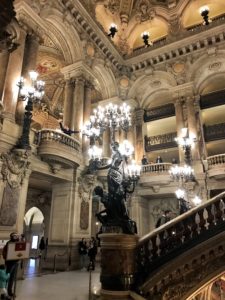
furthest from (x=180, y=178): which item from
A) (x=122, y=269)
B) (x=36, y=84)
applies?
(x=122, y=269)

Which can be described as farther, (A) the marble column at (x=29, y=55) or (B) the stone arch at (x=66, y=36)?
(B) the stone arch at (x=66, y=36)

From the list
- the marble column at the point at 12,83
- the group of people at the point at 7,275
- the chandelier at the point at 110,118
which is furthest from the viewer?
the marble column at the point at 12,83

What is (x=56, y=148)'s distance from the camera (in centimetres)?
1011

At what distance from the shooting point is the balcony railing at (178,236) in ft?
16.7

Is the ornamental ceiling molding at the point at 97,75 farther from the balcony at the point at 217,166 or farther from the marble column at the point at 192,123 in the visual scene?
the balcony at the point at 217,166

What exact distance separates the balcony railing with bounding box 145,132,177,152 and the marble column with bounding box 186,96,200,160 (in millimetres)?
1791

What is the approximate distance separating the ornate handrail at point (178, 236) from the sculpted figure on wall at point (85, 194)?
268 inches

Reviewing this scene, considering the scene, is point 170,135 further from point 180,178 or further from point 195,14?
point 195,14

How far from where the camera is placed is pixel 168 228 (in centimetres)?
526

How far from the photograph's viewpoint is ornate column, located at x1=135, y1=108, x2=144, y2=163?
56.4 ft

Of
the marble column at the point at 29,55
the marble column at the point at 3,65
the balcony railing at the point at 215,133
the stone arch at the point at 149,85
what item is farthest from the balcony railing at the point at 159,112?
the marble column at the point at 3,65

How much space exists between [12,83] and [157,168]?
29.5ft

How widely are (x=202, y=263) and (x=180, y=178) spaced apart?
923 cm

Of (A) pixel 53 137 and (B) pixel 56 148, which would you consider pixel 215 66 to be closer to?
(A) pixel 53 137
